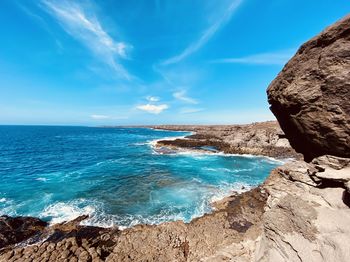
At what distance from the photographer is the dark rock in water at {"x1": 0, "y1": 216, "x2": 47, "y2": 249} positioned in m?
13.4

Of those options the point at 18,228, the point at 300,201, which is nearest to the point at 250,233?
the point at 300,201

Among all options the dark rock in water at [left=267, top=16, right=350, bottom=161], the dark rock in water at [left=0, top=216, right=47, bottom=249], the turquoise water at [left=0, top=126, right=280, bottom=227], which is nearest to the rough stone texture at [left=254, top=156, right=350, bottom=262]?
the dark rock in water at [left=267, top=16, right=350, bottom=161]

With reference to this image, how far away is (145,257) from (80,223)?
7.40 m

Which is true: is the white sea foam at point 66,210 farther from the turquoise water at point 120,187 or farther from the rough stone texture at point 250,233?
the rough stone texture at point 250,233

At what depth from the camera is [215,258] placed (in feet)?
29.0

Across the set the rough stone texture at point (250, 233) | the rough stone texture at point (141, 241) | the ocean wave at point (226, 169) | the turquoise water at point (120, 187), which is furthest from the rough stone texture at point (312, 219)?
the ocean wave at point (226, 169)

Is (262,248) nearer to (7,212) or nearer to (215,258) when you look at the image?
(215,258)

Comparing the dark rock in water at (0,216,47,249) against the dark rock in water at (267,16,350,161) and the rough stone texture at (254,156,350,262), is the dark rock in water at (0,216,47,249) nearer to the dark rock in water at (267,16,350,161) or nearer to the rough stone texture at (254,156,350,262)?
the rough stone texture at (254,156,350,262)

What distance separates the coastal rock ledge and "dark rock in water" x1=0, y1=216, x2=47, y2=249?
1.23 feet

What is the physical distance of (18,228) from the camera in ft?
48.3

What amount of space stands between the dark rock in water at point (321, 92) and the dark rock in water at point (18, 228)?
19129mm

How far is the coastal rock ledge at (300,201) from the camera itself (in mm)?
6559

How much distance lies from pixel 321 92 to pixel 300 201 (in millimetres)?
4409

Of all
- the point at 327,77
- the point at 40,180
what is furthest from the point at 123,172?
the point at 327,77
